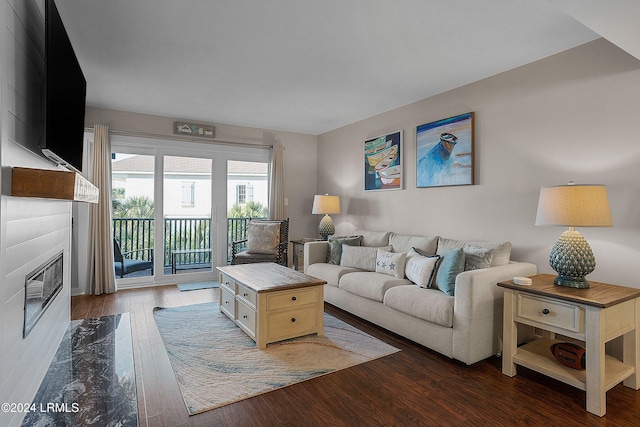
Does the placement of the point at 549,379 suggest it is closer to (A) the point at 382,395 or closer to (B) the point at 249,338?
(A) the point at 382,395

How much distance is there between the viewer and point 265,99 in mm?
4098

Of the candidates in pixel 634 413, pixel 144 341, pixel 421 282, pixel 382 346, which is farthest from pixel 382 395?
pixel 144 341

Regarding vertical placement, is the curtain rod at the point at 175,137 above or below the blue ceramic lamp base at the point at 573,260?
above

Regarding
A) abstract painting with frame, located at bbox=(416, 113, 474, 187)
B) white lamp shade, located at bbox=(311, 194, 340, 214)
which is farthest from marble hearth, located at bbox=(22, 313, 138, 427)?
abstract painting with frame, located at bbox=(416, 113, 474, 187)

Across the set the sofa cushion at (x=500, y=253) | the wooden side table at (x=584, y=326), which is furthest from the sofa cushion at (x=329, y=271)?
the wooden side table at (x=584, y=326)

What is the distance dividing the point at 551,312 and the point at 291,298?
1829 mm

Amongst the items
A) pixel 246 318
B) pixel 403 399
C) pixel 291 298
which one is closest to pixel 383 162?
pixel 291 298

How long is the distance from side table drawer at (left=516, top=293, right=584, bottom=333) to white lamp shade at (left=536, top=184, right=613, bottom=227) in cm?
50

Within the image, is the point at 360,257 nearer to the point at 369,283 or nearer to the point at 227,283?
the point at 369,283

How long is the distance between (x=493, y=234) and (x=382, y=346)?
1492 mm

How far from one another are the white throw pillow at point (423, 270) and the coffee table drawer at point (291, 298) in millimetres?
908

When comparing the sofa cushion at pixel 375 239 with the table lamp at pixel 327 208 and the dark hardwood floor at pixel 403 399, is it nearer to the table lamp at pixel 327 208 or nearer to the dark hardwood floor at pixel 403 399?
the table lamp at pixel 327 208

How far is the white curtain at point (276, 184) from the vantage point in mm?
5500

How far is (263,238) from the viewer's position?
193 inches
